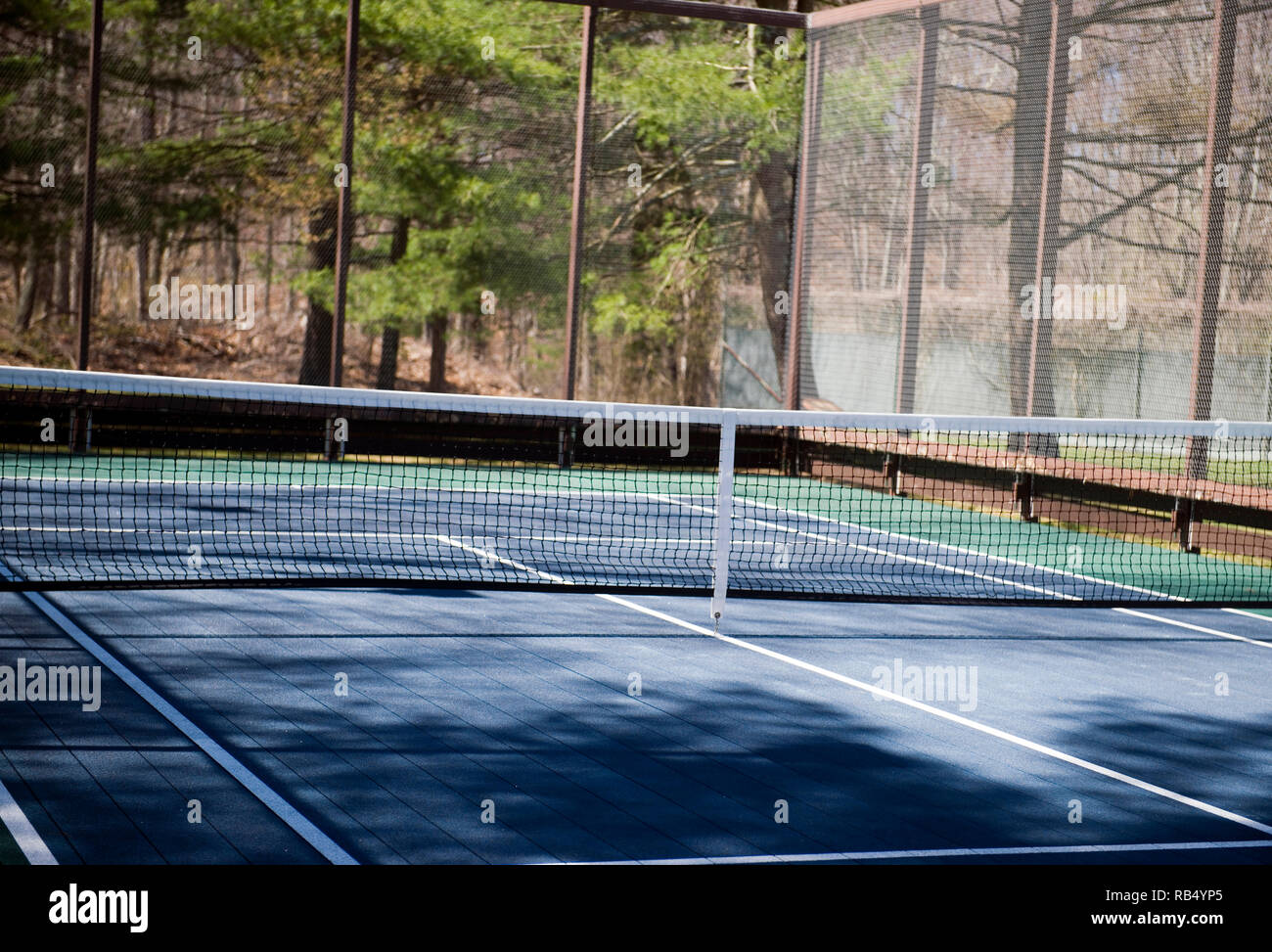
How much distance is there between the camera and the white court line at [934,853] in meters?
4.13

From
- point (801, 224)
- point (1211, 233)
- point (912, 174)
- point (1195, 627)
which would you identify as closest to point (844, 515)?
point (1211, 233)

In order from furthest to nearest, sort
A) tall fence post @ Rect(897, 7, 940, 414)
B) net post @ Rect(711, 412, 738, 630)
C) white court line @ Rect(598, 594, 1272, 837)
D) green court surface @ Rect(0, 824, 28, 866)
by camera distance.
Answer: tall fence post @ Rect(897, 7, 940, 414) → net post @ Rect(711, 412, 738, 630) → white court line @ Rect(598, 594, 1272, 837) → green court surface @ Rect(0, 824, 28, 866)

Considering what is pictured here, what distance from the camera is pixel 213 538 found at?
31.8 feet

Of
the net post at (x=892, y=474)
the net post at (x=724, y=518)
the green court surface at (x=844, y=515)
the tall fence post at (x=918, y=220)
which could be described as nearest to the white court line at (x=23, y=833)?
the net post at (x=724, y=518)

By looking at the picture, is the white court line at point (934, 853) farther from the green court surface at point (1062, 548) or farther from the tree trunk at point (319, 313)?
the tree trunk at point (319, 313)

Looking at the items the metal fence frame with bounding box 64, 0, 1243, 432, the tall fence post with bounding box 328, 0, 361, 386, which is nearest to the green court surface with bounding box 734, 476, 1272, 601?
the metal fence frame with bounding box 64, 0, 1243, 432

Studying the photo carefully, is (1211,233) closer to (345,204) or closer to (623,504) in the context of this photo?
(623,504)

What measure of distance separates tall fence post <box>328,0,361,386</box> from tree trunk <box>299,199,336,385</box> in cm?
65

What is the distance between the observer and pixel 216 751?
4.97m

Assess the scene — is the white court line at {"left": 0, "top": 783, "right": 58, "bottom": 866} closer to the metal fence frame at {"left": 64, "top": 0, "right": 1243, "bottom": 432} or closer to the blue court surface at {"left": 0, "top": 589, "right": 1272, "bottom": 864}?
the blue court surface at {"left": 0, "top": 589, "right": 1272, "bottom": 864}

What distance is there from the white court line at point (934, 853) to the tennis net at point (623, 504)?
3.29 metres

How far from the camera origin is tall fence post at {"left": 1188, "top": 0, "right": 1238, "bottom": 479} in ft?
39.9
